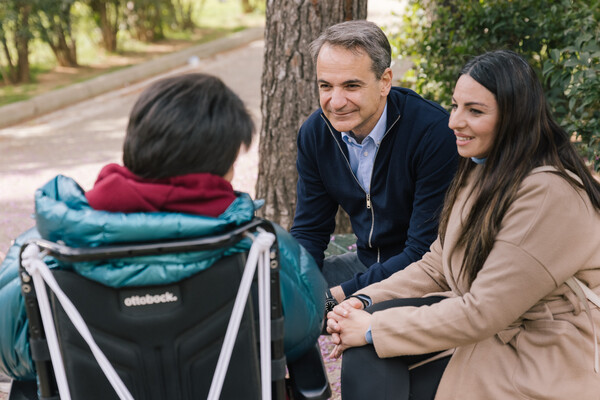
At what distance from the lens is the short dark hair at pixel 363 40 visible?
9.86 feet

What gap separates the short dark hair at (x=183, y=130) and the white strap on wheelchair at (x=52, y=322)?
346 mm

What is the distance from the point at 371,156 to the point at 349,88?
0.32 m

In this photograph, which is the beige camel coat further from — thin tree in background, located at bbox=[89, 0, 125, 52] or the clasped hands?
thin tree in background, located at bbox=[89, 0, 125, 52]

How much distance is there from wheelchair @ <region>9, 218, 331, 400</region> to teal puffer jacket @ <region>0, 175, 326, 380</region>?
0.10 feet

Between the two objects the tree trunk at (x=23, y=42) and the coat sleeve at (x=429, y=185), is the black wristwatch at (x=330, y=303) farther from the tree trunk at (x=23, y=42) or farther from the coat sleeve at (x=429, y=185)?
the tree trunk at (x=23, y=42)

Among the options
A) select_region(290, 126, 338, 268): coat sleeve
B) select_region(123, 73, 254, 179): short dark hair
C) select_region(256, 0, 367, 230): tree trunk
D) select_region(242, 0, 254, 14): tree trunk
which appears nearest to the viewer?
select_region(123, 73, 254, 179): short dark hair

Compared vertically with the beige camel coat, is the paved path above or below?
below

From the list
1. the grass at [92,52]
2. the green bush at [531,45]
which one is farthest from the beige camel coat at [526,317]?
the grass at [92,52]

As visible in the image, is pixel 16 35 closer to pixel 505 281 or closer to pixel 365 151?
pixel 365 151

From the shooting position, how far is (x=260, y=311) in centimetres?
182

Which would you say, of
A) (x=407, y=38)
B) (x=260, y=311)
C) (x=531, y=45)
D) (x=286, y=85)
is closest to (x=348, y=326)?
(x=260, y=311)

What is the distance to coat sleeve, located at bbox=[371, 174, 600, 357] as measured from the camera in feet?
7.01

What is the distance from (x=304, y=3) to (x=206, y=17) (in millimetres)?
13924

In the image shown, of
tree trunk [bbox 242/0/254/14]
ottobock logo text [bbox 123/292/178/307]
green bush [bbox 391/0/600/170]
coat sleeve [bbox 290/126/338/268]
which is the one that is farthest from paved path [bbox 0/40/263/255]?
tree trunk [bbox 242/0/254/14]
